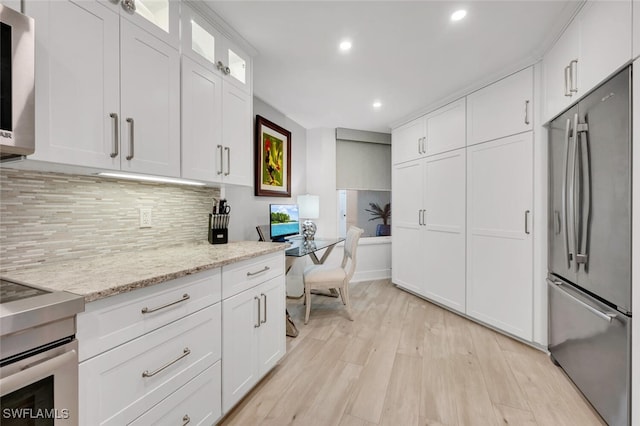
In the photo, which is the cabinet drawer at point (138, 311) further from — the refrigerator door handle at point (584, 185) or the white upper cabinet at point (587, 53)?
the white upper cabinet at point (587, 53)

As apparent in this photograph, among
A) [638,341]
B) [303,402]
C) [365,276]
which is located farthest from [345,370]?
[365,276]

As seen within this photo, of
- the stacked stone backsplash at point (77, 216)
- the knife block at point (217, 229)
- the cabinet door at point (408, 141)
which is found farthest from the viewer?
the cabinet door at point (408, 141)

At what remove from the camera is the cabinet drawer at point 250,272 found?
58.1 inches

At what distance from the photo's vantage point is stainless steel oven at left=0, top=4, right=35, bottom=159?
87 centimetres

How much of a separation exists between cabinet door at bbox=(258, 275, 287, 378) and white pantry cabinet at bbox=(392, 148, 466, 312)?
204cm

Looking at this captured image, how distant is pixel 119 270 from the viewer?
1146 mm

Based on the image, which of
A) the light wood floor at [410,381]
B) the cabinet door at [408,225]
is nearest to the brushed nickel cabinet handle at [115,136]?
the light wood floor at [410,381]

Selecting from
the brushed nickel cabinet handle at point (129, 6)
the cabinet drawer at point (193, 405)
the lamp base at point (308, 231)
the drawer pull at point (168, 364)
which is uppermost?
the brushed nickel cabinet handle at point (129, 6)

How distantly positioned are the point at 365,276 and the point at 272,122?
8.97 ft

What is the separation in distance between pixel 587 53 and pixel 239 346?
8.78 ft

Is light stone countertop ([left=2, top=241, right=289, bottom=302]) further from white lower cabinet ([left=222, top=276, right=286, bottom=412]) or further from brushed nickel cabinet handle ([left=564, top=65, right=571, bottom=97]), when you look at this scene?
brushed nickel cabinet handle ([left=564, top=65, right=571, bottom=97])

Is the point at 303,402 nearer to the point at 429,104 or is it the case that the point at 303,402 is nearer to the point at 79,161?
the point at 79,161

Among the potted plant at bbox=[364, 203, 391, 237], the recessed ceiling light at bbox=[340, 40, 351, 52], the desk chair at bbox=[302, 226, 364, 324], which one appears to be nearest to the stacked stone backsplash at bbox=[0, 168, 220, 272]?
the desk chair at bbox=[302, 226, 364, 324]

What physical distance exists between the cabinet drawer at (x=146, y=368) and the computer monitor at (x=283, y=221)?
182 centimetres
